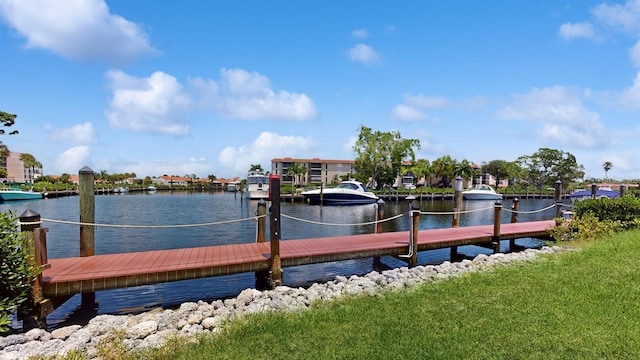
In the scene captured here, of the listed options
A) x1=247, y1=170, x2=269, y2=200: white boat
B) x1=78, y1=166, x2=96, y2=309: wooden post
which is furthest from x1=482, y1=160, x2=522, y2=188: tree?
x1=78, y1=166, x2=96, y2=309: wooden post

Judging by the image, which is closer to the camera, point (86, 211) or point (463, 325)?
point (463, 325)

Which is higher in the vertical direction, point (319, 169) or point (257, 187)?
point (319, 169)

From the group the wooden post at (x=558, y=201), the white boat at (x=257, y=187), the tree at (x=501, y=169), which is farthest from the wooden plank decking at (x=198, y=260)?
the tree at (x=501, y=169)

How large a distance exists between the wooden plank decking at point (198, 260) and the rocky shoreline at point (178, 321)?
62 cm

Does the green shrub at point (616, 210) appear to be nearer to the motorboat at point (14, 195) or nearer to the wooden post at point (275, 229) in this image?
the wooden post at point (275, 229)

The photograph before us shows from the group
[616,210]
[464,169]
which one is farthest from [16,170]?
[616,210]

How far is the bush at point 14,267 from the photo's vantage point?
507 centimetres

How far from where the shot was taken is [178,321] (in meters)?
5.71

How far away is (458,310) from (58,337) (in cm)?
555

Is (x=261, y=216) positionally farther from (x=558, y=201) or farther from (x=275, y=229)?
(x=558, y=201)

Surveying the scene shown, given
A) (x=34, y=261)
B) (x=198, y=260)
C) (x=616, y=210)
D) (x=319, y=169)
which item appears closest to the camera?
(x=34, y=261)

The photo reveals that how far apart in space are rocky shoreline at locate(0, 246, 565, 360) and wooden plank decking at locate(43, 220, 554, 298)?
0.62 m

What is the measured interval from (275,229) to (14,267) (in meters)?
4.04

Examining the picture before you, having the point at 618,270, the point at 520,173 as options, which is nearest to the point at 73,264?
the point at 618,270
